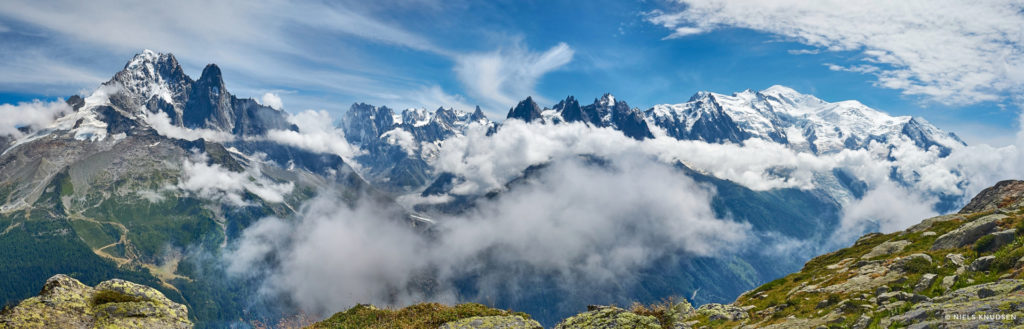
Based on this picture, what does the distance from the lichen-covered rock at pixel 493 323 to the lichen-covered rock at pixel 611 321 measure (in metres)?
2.69

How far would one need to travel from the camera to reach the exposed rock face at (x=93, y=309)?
17.2 m

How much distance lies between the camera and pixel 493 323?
26.9 metres

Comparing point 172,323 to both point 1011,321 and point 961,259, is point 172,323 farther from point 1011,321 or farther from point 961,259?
point 961,259

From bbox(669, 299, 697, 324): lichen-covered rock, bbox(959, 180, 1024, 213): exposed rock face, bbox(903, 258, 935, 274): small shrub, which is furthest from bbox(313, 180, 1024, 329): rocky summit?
bbox(959, 180, 1024, 213): exposed rock face

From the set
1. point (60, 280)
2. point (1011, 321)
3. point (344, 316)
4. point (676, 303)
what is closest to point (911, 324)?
point (1011, 321)

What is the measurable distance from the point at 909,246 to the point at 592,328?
3997 centimetres

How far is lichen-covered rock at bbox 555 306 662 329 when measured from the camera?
82.3 feet

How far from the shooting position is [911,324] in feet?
55.9

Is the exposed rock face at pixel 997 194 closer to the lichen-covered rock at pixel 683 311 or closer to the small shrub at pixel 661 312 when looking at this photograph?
the lichen-covered rock at pixel 683 311

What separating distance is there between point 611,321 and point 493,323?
23.3 ft

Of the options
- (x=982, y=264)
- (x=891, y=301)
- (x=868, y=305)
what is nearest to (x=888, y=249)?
(x=982, y=264)

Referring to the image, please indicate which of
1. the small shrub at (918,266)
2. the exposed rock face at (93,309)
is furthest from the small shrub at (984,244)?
the exposed rock face at (93,309)

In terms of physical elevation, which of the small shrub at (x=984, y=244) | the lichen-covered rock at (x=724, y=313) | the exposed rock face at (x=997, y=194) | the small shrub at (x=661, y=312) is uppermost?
the exposed rock face at (x=997, y=194)

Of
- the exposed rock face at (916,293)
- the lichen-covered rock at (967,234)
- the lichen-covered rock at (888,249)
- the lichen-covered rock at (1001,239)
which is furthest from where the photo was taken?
the lichen-covered rock at (888,249)
